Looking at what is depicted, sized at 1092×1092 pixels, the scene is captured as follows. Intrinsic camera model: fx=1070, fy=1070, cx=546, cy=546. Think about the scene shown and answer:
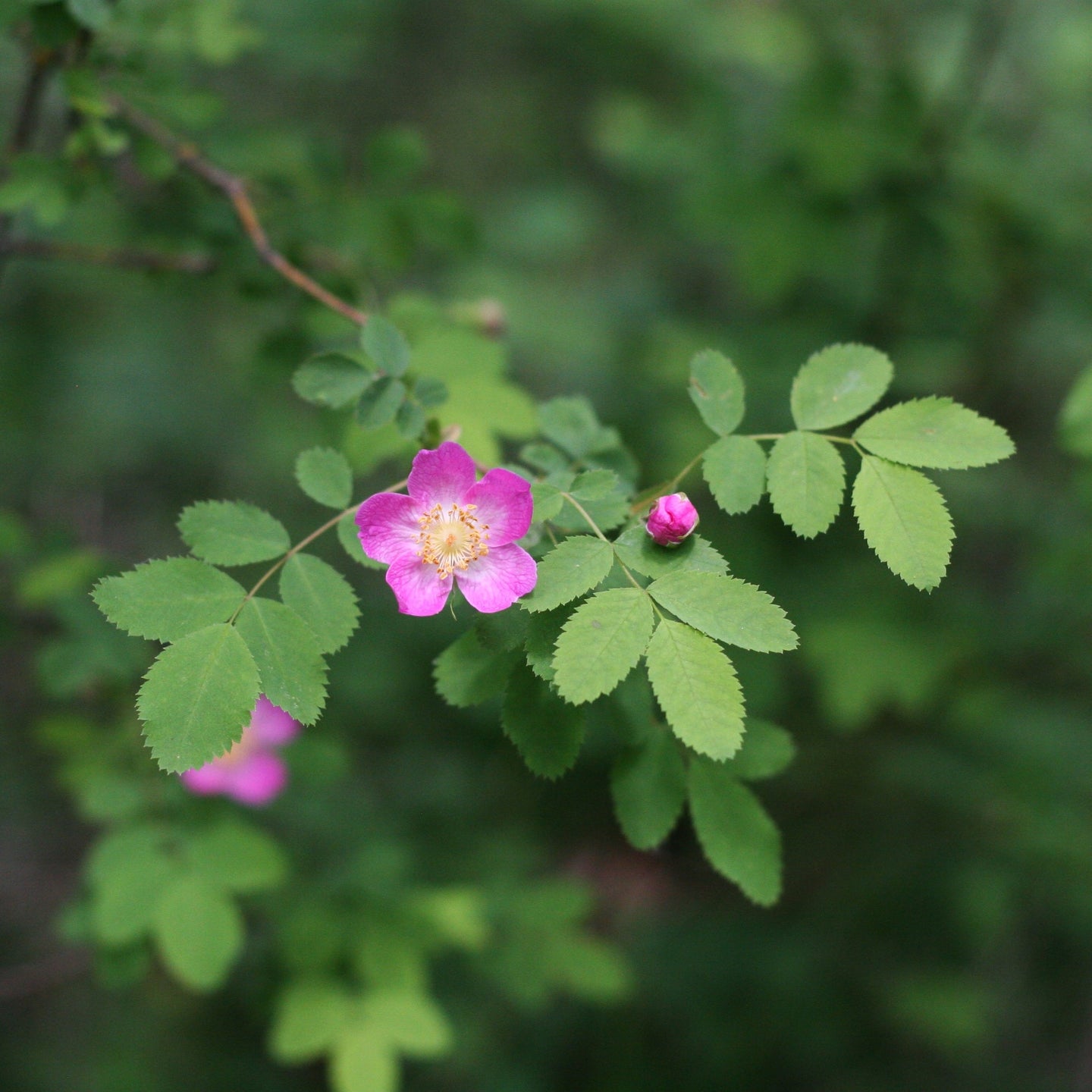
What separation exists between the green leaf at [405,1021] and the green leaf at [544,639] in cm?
138

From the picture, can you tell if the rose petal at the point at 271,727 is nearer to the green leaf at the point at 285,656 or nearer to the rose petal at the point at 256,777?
the rose petal at the point at 256,777

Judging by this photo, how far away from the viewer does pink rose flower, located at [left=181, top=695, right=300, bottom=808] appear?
7.75 ft

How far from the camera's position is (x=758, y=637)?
121 cm

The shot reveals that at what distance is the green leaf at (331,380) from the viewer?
1.50 meters

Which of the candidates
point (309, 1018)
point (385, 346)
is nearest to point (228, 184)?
point (385, 346)

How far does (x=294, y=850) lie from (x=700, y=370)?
7.12 feet

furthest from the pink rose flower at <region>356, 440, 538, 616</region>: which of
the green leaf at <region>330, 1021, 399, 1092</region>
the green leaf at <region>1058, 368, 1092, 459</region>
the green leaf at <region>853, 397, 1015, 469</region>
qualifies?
the green leaf at <region>330, 1021, 399, 1092</region>

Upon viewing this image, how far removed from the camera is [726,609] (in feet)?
4.02

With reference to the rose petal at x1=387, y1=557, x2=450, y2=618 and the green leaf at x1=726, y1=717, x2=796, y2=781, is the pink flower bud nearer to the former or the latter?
the rose petal at x1=387, y1=557, x2=450, y2=618

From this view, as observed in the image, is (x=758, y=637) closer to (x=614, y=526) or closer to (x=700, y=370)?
(x=614, y=526)

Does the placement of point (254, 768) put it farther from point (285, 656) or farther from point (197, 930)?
point (285, 656)

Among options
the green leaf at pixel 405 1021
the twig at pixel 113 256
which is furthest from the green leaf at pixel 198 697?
the green leaf at pixel 405 1021

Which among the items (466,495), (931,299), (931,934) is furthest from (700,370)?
(931,934)

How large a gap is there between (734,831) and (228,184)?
144cm
